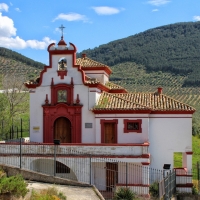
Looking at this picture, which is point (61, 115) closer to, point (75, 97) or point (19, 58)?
point (75, 97)

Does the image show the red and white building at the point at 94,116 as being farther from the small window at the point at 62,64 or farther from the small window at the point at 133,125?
the small window at the point at 62,64

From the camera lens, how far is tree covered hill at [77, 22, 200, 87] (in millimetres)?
105300

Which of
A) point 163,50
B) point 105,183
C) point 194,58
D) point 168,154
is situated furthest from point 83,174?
point 163,50

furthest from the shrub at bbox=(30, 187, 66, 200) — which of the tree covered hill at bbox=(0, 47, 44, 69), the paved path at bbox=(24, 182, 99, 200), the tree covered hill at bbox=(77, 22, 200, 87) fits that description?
the tree covered hill at bbox=(0, 47, 44, 69)

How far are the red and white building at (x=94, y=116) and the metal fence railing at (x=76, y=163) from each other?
225cm

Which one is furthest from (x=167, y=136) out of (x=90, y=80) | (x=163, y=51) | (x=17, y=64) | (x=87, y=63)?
(x=163, y=51)

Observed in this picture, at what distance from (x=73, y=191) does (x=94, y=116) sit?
783 centimetres

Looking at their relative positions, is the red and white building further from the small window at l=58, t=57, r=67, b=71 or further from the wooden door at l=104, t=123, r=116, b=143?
the small window at l=58, t=57, r=67, b=71

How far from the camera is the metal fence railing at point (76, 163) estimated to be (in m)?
26.5

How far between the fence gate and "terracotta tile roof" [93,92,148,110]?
4.80 meters

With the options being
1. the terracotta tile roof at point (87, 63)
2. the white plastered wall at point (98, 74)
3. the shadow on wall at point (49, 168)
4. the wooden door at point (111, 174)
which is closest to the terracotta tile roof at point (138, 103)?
the white plastered wall at point (98, 74)

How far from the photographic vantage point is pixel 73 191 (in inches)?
899

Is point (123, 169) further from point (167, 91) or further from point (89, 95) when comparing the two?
point (167, 91)

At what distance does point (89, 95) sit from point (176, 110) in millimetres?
5719
